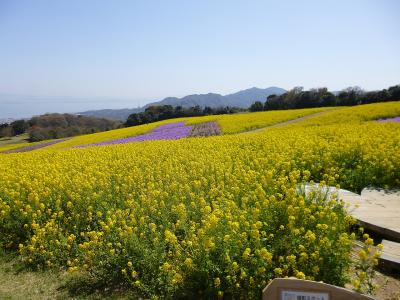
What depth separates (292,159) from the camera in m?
10.1

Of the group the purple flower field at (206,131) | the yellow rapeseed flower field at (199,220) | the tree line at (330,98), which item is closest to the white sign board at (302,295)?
the yellow rapeseed flower field at (199,220)

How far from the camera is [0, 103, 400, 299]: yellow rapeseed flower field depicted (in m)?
4.43

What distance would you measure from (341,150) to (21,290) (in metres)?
8.32

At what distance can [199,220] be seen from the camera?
21.3 ft

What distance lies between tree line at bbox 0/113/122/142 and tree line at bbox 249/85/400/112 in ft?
102

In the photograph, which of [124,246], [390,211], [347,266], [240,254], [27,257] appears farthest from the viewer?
[27,257]

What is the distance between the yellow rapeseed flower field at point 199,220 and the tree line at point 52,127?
170ft

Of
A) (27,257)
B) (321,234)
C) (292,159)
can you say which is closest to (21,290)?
(27,257)

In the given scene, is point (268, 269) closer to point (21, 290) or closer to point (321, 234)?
point (321, 234)

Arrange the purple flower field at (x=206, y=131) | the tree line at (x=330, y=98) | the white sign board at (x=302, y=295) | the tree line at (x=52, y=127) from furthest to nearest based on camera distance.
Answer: the tree line at (x=52, y=127) < the tree line at (x=330, y=98) < the purple flower field at (x=206, y=131) < the white sign board at (x=302, y=295)

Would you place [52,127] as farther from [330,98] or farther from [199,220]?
[199,220]

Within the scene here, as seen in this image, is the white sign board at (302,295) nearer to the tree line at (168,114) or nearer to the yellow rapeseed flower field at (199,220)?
the yellow rapeseed flower field at (199,220)

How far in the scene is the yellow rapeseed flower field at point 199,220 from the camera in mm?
4430

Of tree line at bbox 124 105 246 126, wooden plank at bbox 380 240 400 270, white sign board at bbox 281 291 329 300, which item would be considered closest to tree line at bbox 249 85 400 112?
tree line at bbox 124 105 246 126
